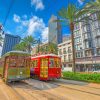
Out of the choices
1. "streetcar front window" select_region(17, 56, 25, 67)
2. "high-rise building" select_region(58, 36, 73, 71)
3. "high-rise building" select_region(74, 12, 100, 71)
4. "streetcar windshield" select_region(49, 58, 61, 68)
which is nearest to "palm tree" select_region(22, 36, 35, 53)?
"high-rise building" select_region(74, 12, 100, 71)

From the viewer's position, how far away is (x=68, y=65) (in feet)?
237

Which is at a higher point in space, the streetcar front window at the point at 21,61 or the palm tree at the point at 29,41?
the palm tree at the point at 29,41

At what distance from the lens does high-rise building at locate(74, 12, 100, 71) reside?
5738cm

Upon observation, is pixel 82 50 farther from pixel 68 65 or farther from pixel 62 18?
pixel 62 18

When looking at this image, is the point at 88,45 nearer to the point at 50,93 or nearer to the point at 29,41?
the point at 29,41

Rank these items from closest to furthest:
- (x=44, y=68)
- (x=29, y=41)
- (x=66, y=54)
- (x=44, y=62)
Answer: (x=44, y=68) < (x=44, y=62) < (x=29, y=41) < (x=66, y=54)

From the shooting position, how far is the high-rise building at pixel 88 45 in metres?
57.4

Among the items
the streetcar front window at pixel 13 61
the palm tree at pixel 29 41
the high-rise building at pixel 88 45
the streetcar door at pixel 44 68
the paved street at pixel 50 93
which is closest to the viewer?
the paved street at pixel 50 93

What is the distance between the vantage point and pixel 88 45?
61906 millimetres

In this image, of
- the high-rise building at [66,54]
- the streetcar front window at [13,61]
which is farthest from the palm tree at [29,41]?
the streetcar front window at [13,61]

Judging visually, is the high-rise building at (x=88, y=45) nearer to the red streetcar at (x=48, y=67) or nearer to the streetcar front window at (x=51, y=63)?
the red streetcar at (x=48, y=67)

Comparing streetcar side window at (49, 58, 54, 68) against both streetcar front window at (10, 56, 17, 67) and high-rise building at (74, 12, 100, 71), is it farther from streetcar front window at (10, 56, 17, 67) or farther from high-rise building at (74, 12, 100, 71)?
high-rise building at (74, 12, 100, 71)

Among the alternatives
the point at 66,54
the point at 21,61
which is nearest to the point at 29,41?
the point at 66,54

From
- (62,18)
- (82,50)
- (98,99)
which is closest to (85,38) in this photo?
(82,50)
